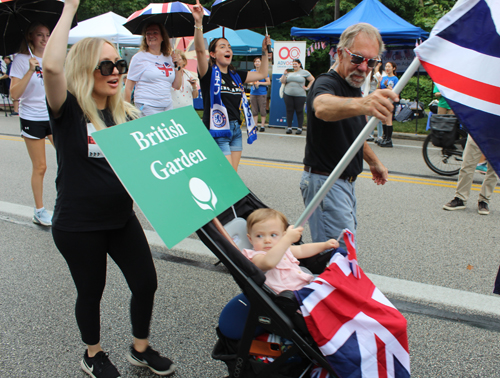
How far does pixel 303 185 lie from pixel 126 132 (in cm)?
130

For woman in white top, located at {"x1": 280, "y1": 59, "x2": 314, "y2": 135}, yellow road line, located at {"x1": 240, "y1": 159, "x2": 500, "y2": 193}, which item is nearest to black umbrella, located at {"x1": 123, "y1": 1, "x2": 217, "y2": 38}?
yellow road line, located at {"x1": 240, "y1": 159, "x2": 500, "y2": 193}

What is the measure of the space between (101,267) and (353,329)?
134cm

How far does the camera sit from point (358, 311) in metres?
1.81

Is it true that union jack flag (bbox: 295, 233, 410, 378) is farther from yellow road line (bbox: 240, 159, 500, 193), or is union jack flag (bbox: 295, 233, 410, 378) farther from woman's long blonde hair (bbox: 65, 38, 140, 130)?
yellow road line (bbox: 240, 159, 500, 193)

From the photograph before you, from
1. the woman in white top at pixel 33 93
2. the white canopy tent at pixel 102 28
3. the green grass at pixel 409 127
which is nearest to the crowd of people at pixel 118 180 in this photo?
the woman in white top at pixel 33 93

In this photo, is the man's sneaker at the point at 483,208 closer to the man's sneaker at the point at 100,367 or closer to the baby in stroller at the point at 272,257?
the baby in stroller at the point at 272,257

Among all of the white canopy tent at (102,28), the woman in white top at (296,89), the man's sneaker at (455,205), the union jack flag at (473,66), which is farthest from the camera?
the white canopy tent at (102,28)

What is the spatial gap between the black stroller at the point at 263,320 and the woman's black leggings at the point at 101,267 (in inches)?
23.0

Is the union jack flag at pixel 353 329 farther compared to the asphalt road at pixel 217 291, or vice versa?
the asphalt road at pixel 217 291

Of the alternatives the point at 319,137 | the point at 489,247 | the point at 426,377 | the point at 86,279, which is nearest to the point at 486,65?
the point at 319,137

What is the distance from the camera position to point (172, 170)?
6.21 feet

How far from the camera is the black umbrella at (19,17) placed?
401 cm

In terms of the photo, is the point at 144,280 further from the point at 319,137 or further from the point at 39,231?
the point at 39,231

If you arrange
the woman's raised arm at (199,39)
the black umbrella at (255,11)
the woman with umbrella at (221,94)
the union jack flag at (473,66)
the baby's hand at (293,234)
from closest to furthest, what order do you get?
1. the union jack flag at (473,66)
2. the baby's hand at (293,234)
3. the woman's raised arm at (199,39)
4. the woman with umbrella at (221,94)
5. the black umbrella at (255,11)
